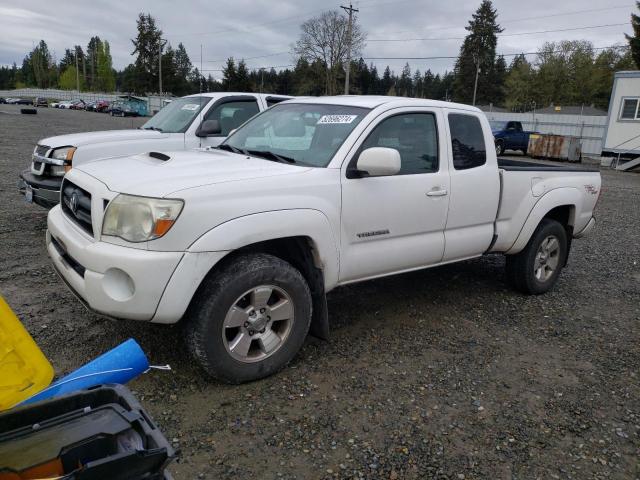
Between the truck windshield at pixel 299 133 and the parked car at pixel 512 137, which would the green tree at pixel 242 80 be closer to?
the parked car at pixel 512 137

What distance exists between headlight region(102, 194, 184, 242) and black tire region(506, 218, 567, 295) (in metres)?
3.66

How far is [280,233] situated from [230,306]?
0.55 metres

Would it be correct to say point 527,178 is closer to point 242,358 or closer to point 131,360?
point 242,358

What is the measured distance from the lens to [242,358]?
11.0 feet

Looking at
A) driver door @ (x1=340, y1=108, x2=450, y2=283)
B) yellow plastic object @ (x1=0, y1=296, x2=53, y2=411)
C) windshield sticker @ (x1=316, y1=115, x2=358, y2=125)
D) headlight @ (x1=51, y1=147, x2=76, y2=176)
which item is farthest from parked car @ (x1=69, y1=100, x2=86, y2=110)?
yellow plastic object @ (x1=0, y1=296, x2=53, y2=411)

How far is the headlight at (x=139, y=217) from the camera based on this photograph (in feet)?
9.80

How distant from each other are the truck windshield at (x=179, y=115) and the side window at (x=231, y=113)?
21 centimetres

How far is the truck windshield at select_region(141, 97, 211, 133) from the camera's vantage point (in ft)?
24.4

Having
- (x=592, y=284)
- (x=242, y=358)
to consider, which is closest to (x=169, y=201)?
Answer: (x=242, y=358)

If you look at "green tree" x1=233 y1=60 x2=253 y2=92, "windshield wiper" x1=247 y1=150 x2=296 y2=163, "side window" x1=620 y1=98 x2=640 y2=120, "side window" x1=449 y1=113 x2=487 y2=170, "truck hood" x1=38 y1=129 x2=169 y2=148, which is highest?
"green tree" x1=233 y1=60 x2=253 y2=92

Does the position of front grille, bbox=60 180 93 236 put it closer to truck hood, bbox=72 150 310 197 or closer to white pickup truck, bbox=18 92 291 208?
truck hood, bbox=72 150 310 197

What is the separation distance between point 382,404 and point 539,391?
1.14 metres

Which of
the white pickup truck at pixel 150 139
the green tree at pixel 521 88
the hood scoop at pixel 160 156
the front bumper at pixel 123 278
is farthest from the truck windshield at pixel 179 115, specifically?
the green tree at pixel 521 88

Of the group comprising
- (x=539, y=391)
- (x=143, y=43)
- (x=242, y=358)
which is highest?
(x=143, y=43)
